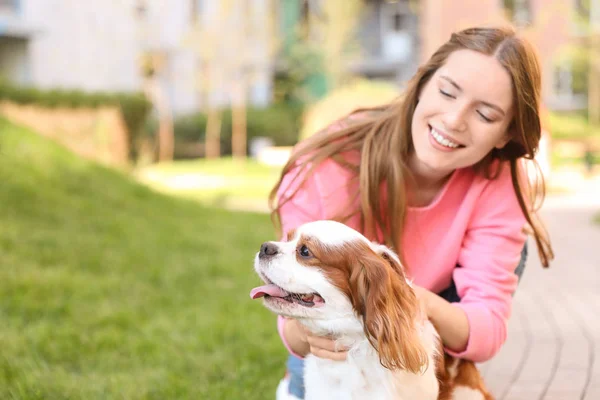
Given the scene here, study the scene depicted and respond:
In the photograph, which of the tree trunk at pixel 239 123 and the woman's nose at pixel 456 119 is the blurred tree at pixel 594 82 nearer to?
the tree trunk at pixel 239 123

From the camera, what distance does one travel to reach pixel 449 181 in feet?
9.95

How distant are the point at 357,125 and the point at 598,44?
21.3 m

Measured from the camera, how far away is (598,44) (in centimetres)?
2202

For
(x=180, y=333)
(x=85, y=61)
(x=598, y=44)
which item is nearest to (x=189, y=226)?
(x=180, y=333)

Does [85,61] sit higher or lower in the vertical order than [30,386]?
higher

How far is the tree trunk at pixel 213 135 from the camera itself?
2150 cm

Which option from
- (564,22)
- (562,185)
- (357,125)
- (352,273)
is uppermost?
(564,22)

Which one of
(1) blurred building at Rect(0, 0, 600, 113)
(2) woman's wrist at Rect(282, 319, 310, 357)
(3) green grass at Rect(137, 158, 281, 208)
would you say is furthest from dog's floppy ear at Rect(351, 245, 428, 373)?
(1) blurred building at Rect(0, 0, 600, 113)

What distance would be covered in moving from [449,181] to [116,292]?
333cm

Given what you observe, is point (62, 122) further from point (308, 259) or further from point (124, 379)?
point (308, 259)

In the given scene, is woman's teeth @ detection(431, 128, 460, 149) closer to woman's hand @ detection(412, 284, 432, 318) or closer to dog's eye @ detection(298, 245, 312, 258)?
woman's hand @ detection(412, 284, 432, 318)

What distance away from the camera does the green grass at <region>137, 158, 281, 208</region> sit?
12250 millimetres

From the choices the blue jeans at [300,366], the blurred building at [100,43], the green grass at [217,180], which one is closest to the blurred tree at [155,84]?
the blurred building at [100,43]

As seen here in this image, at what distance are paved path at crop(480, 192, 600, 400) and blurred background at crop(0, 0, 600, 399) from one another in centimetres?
72
